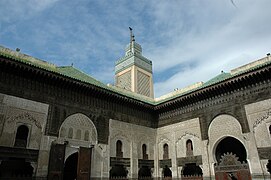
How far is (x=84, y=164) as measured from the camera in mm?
11359

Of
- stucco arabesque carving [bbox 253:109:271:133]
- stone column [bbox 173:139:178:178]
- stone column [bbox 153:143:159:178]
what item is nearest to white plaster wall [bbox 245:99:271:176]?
stucco arabesque carving [bbox 253:109:271:133]

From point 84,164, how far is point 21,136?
323 centimetres

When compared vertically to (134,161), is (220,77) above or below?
above

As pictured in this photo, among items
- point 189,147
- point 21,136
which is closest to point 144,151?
point 189,147

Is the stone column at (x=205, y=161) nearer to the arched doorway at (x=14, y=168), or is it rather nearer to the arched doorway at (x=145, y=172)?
the arched doorway at (x=145, y=172)

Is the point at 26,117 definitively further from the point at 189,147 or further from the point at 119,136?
the point at 189,147

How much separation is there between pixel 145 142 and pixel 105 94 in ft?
13.7

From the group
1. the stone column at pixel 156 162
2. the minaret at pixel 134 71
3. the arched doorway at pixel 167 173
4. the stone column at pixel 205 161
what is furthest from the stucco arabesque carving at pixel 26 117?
the minaret at pixel 134 71

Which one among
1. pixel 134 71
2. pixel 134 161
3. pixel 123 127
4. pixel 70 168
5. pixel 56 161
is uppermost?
pixel 134 71

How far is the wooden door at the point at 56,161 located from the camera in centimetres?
1005

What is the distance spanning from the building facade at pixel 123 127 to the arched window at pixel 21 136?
0.13 feet

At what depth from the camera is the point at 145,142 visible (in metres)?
14.7

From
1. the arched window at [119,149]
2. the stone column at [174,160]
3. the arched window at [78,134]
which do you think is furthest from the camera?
the stone column at [174,160]

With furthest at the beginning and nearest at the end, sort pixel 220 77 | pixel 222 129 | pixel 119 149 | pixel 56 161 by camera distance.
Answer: pixel 220 77, pixel 119 149, pixel 222 129, pixel 56 161
